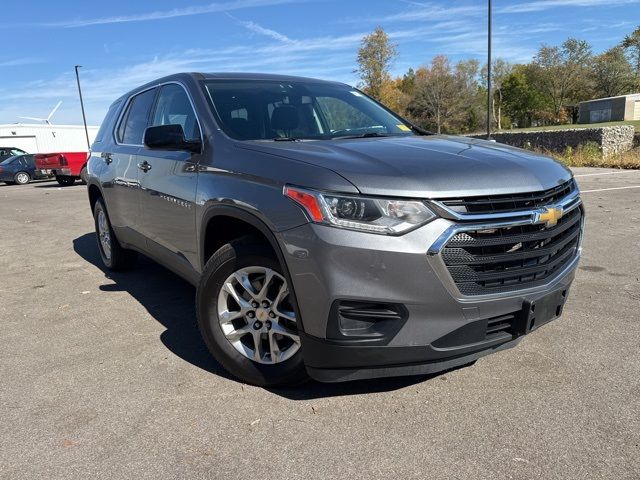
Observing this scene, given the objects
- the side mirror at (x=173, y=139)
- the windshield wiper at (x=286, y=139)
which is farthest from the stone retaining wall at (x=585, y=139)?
the side mirror at (x=173, y=139)

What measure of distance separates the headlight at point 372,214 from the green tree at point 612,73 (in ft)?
267

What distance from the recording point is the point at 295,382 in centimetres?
305

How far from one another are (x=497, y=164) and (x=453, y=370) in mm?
1301

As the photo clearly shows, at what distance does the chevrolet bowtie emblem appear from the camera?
2.72m

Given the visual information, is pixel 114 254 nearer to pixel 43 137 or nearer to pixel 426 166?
pixel 426 166

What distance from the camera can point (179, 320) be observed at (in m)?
4.39

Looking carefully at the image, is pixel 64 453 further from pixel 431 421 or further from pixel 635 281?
pixel 635 281

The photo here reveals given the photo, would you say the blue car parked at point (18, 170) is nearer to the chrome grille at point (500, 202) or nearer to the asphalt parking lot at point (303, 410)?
the asphalt parking lot at point (303, 410)

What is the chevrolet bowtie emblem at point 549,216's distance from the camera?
2.72m

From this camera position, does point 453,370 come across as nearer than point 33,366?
Yes

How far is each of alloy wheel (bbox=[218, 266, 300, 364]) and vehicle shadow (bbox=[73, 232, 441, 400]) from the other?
246mm

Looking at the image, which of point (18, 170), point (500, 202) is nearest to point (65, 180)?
point (18, 170)

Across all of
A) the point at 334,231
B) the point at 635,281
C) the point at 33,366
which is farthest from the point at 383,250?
the point at 635,281

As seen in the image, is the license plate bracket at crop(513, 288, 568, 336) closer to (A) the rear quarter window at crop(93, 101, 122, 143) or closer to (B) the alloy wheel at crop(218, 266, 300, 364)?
(B) the alloy wheel at crop(218, 266, 300, 364)
